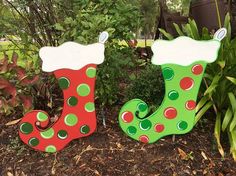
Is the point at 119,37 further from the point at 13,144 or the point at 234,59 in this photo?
the point at 13,144

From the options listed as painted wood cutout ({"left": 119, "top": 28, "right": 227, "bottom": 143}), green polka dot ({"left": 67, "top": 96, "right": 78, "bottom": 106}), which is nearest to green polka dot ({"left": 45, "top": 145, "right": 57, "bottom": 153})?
green polka dot ({"left": 67, "top": 96, "right": 78, "bottom": 106})

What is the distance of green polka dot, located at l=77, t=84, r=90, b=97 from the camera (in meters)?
3.21

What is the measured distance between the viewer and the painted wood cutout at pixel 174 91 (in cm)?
315

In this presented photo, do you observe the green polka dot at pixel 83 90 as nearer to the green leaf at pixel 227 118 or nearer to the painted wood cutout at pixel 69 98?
the painted wood cutout at pixel 69 98

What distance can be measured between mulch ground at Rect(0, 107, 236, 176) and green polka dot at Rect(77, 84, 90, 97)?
511 millimetres

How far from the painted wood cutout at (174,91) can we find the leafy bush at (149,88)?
1.41 feet

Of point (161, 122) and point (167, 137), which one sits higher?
point (161, 122)

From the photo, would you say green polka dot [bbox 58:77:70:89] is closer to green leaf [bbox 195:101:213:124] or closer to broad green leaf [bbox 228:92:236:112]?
green leaf [bbox 195:101:213:124]

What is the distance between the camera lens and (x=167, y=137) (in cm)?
353

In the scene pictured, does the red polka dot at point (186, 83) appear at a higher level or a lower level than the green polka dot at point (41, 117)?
higher

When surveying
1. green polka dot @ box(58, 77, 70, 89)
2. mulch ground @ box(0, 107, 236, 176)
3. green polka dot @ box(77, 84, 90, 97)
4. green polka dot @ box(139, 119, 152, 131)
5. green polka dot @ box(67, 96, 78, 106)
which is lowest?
mulch ground @ box(0, 107, 236, 176)

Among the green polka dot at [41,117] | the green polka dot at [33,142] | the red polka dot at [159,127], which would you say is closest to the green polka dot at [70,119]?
the green polka dot at [41,117]

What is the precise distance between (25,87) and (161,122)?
5.02ft

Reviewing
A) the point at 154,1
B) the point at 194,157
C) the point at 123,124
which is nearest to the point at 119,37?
the point at 123,124
